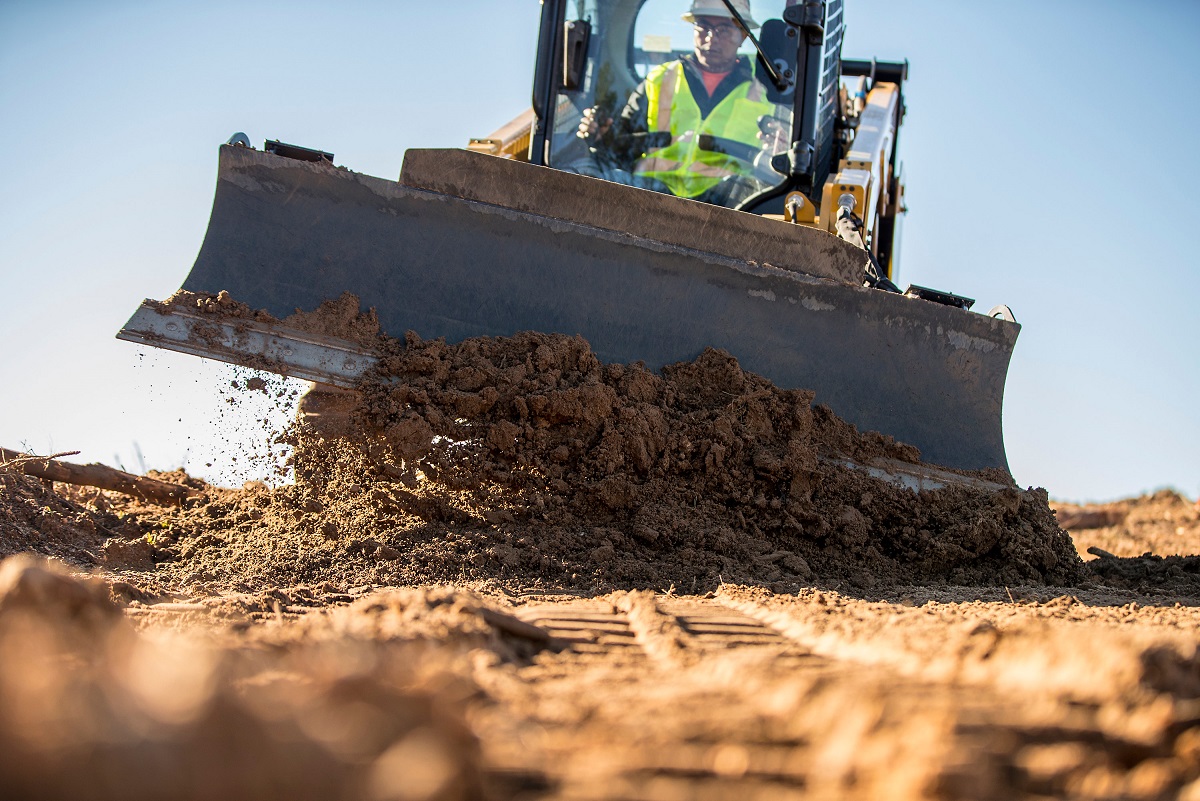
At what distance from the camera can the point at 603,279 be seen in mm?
4289

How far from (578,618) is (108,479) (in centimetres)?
351

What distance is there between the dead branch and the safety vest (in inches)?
111

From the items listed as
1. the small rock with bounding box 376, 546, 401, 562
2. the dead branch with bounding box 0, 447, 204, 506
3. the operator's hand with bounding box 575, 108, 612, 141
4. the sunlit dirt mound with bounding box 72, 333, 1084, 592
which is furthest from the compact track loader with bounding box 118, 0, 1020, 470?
the dead branch with bounding box 0, 447, 204, 506

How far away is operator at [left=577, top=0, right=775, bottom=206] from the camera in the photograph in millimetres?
5293

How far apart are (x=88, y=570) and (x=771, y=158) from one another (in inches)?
141

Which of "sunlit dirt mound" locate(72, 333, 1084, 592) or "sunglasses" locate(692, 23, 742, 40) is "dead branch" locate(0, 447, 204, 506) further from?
"sunglasses" locate(692, 23, 742, 40)

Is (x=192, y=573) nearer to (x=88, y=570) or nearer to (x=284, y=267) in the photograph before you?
(x=88, y=570)

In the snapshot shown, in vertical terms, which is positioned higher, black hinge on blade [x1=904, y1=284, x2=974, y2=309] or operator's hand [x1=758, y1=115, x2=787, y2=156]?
operator's hand [x1=758, y1=115, x2=787, y2=156]

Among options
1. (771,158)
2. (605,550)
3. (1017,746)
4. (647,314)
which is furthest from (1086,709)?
(771,158)

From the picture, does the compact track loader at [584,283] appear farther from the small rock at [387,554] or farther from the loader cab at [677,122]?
the small rock at [387,554]

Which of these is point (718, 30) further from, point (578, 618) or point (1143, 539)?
point (1143, 539)

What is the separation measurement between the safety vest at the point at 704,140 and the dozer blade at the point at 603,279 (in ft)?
2.90

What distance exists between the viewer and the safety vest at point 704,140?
17.4ft

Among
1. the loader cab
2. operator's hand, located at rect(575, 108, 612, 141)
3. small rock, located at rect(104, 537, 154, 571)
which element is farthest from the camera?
operator's hand, located at rect(575, 108, 612, 141)
